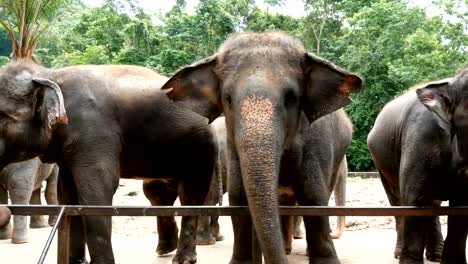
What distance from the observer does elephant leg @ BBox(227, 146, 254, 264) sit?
4.36m

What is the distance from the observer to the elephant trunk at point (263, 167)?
11.0ft

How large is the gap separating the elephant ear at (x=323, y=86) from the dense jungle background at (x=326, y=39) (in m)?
17.2

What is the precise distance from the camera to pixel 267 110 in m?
3.65

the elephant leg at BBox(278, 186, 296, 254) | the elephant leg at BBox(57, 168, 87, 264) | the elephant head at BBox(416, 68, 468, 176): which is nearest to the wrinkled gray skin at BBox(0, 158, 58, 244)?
the elephant leg at BBox(57, 168, 87, 264)

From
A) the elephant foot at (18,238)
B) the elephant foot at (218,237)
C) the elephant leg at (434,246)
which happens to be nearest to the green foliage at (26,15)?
the elephant foot at (18,238)

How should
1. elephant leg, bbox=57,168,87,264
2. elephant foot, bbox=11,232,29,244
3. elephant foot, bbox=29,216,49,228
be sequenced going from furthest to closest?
elephant foot, bbox=29,216,49,228 → elephant foot, bbox=11,232,29,244 → elephant leg, bbox=57,168,87,264

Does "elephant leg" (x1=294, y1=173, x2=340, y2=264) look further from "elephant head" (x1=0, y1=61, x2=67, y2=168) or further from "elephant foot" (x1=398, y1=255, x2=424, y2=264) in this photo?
"elephant head" (x1=0, y1=61, x2=67, y2=168)

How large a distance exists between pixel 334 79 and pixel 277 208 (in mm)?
1041

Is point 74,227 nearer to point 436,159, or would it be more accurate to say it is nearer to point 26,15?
point 436,159

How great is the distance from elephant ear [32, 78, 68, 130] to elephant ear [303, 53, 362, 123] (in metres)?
1.51

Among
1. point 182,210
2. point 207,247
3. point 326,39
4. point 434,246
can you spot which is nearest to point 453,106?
point 182,210

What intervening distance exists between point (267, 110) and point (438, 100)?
124 cm

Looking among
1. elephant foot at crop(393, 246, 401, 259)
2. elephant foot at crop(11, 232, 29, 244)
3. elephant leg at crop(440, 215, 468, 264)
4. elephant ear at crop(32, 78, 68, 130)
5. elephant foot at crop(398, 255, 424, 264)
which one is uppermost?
elephant ear at crop(32, 78, 68, 130)

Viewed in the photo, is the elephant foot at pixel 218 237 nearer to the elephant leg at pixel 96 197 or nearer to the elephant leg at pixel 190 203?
the elephant leg at pixel 190 203
